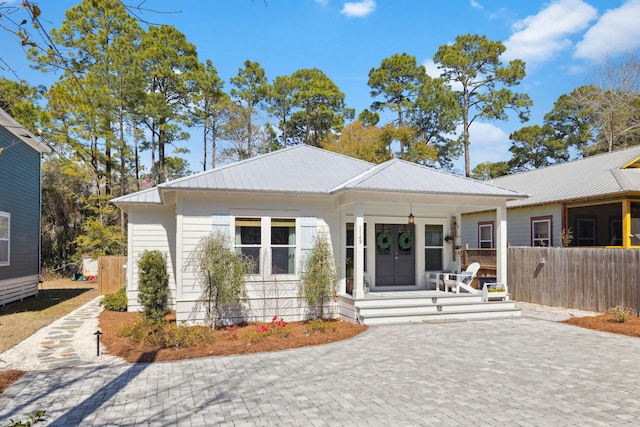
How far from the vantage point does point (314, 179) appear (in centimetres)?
1169

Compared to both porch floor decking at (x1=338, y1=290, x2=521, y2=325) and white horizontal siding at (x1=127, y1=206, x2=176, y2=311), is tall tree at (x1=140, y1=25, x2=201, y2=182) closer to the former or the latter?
white horizontal siding at (x1=127, y1=206, x2=176, y2=311)

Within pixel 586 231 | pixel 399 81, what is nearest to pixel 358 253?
pixel 586 231

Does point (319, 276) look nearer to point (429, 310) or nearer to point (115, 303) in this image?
point (429, 310)

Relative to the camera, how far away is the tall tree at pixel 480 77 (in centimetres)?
2967

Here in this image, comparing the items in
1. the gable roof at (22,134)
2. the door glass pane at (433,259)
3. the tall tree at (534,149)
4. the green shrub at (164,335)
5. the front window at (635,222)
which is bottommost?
the green shrub at (164,335)

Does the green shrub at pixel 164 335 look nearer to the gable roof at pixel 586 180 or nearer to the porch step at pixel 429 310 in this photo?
the porch step at pixel 429 310

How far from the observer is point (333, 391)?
5.63 metres

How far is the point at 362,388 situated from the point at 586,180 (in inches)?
575

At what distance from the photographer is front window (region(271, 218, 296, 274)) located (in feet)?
35.8

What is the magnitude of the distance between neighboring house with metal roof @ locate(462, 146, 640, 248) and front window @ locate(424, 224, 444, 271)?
523 centimetres

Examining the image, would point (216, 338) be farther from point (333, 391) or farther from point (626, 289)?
point (626, 289)

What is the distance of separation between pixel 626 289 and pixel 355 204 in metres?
7.50

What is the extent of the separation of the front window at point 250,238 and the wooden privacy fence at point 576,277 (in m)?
9.02

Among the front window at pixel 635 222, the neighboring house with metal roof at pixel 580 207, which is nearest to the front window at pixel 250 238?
the neighboring house with metal roof at pixel 580 207
